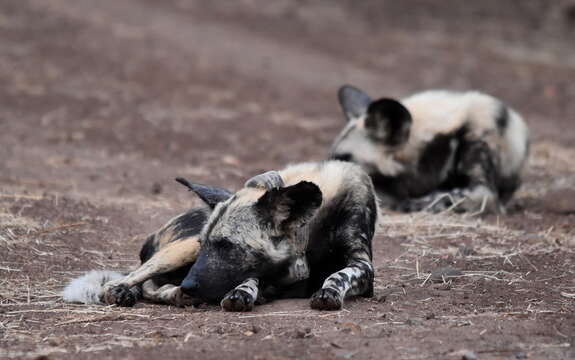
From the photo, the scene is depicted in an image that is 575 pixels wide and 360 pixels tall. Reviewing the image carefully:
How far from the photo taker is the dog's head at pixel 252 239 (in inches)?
163

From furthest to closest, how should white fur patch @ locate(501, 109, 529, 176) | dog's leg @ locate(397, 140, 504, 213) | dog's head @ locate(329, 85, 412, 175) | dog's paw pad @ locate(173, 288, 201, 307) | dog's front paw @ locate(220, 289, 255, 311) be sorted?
white fur patch @ locate(501, 109, 529, 176) → dog's head @ locate(329, 85, 412, 175) → dog's leg @ locate(397, 140, 504, 213) → dog's paw pad @ locate(173, 288, 201, 307) → dog's front paw @ locate(220, 289, 255, 311)

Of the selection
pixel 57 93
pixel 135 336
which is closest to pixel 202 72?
pixel 57 93

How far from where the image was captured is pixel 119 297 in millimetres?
4266

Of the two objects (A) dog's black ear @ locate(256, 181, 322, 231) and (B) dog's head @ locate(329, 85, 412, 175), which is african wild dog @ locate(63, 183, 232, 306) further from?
(B) dog's head @ locate(329, 85, 412, 175)

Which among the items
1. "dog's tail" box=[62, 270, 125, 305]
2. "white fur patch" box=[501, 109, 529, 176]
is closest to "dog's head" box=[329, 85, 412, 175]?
"white fur patch" box=[501, 109, 529, 176]

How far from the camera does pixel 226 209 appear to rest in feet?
14.1

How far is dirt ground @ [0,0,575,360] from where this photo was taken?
364 centimetres

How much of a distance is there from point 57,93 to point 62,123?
3.76 ft

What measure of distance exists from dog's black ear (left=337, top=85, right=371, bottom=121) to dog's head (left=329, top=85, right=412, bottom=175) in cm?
23

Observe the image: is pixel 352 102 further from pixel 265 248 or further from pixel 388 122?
pixel 265 248

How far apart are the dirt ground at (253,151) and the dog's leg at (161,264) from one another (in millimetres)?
211

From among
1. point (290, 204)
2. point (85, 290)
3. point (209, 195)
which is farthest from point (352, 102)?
point (85, 290)

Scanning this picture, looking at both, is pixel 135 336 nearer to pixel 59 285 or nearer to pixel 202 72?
pixel 59 285

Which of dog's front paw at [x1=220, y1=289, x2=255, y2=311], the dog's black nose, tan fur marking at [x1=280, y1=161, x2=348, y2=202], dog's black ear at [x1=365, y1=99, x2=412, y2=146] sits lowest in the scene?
dog's front paw at [x1=220, y1=289, x2=255, y2=311]
